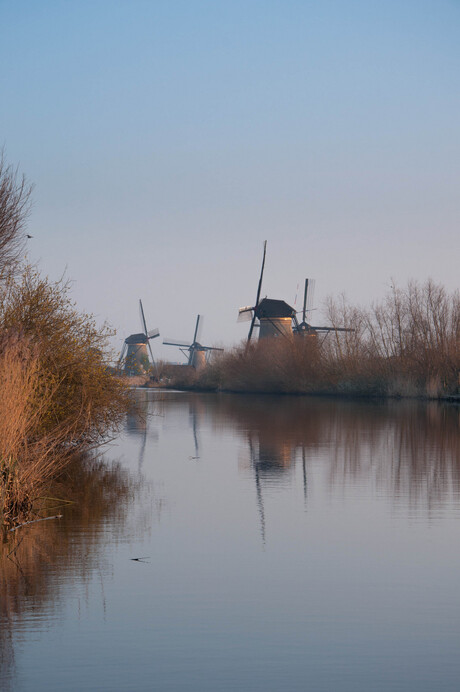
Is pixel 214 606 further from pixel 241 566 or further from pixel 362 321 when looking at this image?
pixel 362 321

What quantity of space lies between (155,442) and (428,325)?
1182 inches

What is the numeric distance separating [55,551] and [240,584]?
209 centimetres

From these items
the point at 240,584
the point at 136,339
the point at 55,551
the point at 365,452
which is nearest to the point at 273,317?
the point at 136,339

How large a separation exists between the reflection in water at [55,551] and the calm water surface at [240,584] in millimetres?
24

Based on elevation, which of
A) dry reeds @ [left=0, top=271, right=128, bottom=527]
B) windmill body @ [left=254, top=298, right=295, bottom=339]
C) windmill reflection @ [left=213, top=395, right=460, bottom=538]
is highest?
windmill body @ [left=254, top=298, right=295, bottom=339]

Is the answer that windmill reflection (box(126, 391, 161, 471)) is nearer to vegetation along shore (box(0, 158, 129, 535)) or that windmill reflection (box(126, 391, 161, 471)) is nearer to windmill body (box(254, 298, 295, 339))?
vegetation along shore (box(0, 158, 129, 535))

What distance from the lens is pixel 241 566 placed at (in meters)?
7.75

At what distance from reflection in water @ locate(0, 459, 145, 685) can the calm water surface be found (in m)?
0.02

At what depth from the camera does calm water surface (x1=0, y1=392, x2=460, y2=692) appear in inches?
199

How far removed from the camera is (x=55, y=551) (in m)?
8.16

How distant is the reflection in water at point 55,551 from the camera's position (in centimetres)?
616

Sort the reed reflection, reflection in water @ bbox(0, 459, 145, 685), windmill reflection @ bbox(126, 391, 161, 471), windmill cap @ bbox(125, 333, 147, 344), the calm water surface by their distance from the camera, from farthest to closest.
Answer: windmill cap @ bbox(125, 333, 147, 344), windmill reflection @ bbox(126, 391, 161, 471), the reed reflection, reflection in water @ bbox(0, 459, 145, 685), the calm water surface

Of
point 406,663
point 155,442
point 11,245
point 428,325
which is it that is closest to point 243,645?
point 406,663

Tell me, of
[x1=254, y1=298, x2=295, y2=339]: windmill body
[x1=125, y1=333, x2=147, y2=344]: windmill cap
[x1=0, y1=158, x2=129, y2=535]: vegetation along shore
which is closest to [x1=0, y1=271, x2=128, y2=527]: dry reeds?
[x1=0, y1=158, x2=129, y2=535]: vegetation along shore
